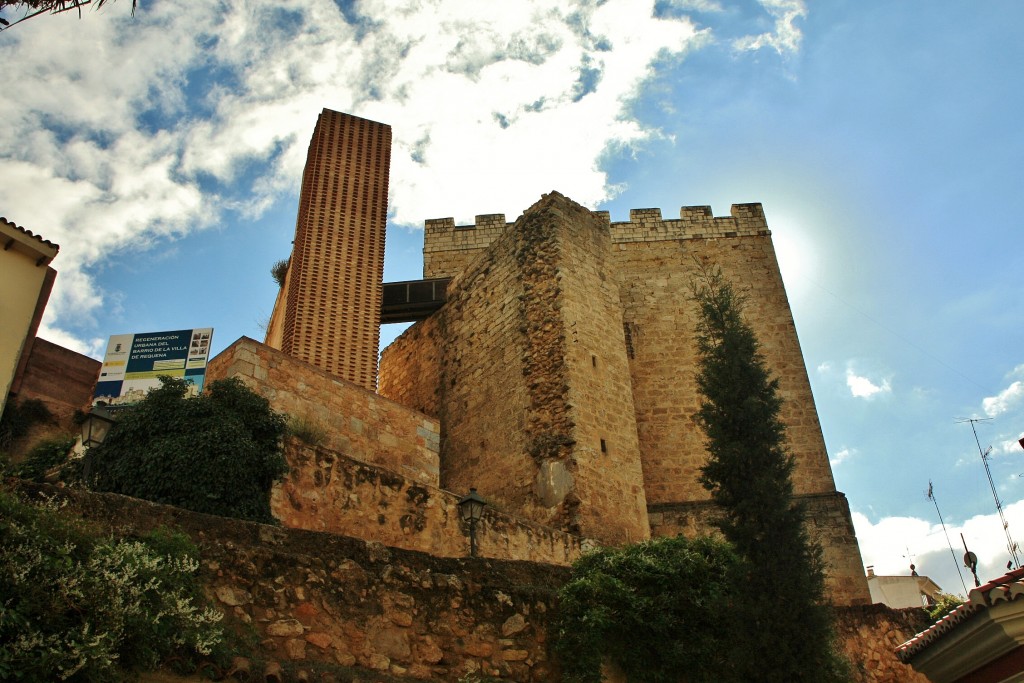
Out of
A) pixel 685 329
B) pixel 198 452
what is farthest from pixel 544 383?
pixel 198 452

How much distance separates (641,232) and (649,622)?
1278 centimetres

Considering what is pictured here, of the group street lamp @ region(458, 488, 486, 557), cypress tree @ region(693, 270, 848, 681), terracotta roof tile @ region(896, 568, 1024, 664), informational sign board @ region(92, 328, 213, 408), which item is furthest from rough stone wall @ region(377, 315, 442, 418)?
terracotta roof tile @ region(896, 568, 1024, 664)

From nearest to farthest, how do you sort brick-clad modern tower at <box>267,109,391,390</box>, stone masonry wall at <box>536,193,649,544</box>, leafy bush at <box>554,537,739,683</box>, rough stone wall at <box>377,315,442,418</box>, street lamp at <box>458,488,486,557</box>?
leafy bush at <box>554,537,739,683</box>
street lamp at <box>458,488,486,557</box>
stone masonry wall at <box>536,193,649,544</box>
brick-clad modern tower at <box>267,109,391,390</box>
rough stone wall at <box>377,315,442,418</box>

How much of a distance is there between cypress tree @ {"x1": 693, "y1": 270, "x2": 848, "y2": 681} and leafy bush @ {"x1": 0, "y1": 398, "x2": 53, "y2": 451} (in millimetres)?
11655

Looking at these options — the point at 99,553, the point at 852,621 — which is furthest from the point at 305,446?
the point at 852,621

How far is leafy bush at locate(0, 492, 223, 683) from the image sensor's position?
4.11 m

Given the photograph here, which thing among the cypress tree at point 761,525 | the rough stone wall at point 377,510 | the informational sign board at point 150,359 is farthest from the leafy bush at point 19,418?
the cypress tree at point 761,525

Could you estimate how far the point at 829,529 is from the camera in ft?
48.0

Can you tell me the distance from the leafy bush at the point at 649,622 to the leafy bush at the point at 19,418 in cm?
1079

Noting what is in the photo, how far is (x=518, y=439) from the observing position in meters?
13.8

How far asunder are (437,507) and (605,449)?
404 centimetres

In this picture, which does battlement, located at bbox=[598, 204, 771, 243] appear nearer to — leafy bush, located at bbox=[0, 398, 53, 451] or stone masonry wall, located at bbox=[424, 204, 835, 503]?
stone masonry wall, located at bbox=[424, 204, 835, 503]

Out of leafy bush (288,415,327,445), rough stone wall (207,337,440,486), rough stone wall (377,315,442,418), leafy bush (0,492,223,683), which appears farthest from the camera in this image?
rough stone wall (377,315,442,418)

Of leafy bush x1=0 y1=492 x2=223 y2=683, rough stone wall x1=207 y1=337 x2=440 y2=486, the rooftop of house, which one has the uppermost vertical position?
the rooftop of house
